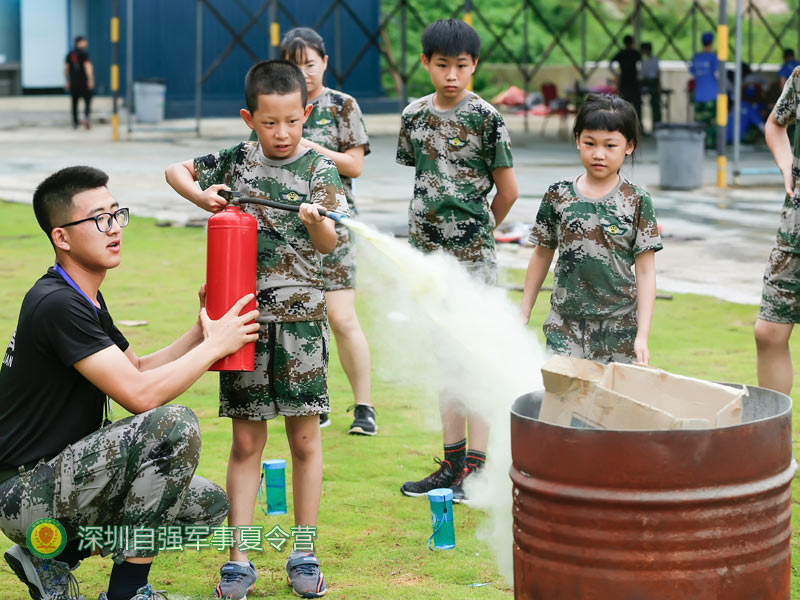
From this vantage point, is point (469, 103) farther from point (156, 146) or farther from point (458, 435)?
point (156, 146)

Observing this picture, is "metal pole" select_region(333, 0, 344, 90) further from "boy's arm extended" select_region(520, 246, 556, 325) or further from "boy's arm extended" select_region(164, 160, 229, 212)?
"boy's arm extended" select_region(164, 160, 229, 212)

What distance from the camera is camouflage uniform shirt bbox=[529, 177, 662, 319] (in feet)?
14.1

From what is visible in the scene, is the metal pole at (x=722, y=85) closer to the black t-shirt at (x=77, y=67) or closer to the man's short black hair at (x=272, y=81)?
the man's short black hair at (x=272, y=81)

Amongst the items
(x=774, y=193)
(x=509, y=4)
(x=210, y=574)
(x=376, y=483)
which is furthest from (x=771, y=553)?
(x=509, y=4)

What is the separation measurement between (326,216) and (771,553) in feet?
5.34

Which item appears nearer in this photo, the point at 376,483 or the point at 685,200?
the point at 376,483

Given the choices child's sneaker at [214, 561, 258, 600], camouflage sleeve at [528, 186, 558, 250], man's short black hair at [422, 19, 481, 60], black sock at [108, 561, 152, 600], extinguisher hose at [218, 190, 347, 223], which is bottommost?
child's sneaker at [214, 561, 258, 600]

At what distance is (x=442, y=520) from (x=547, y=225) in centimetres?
116

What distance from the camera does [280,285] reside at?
3.88m

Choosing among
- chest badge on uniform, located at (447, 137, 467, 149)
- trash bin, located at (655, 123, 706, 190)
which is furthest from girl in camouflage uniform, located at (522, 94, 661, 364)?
trash bin, located at (655, 123, 706, 190)

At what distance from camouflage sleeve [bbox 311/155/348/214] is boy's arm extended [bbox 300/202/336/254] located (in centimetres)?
8

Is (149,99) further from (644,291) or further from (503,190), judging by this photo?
(644,291)

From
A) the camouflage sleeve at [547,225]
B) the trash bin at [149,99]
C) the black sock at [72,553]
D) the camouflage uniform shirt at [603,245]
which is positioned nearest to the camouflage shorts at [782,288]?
the camouflage uniform shirt at [603,245]

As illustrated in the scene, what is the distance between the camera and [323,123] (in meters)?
5.68
